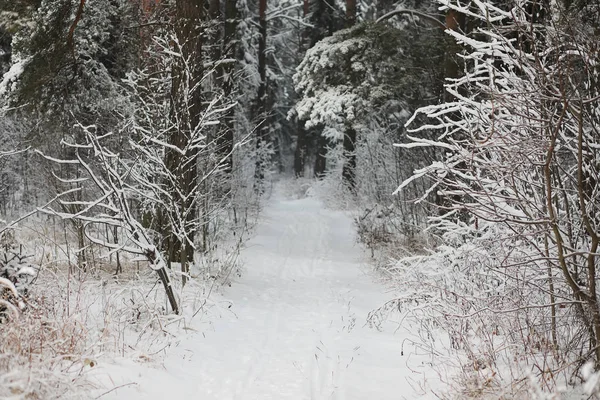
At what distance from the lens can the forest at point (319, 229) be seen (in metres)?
3.53

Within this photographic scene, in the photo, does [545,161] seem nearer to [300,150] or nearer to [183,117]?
[183,117]

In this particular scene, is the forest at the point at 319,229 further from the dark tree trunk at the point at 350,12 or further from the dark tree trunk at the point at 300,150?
the dark tree trunk at the point at 300,150

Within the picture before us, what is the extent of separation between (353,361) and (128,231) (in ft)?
9.03

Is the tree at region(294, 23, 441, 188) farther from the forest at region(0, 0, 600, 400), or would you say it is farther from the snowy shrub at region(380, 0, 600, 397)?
the snowy shrub at region(380, 0, 600, 397)

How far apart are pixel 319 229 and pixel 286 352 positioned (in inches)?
410

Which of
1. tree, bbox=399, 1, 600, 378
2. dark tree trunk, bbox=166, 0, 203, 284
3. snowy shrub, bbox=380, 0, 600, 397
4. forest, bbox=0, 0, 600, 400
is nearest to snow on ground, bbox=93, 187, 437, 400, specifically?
forest, bbox=0, 0, 600, 400

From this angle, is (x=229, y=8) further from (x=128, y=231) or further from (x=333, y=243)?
(x=128, y=231)

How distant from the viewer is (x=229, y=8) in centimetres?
1458

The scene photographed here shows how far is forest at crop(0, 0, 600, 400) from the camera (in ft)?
11.6

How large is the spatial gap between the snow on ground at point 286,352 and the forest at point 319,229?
0.03 meters

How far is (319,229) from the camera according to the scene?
15570 mm

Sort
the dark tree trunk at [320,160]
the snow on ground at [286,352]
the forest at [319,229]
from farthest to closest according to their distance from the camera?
the dark tree trunk at [320,160] < the snow on ground at [286,352] < the forest at [319,229]

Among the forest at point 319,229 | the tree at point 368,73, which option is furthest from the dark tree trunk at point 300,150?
the tree at point 368,73

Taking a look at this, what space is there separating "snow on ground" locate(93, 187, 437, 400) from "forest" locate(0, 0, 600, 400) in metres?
0.03
